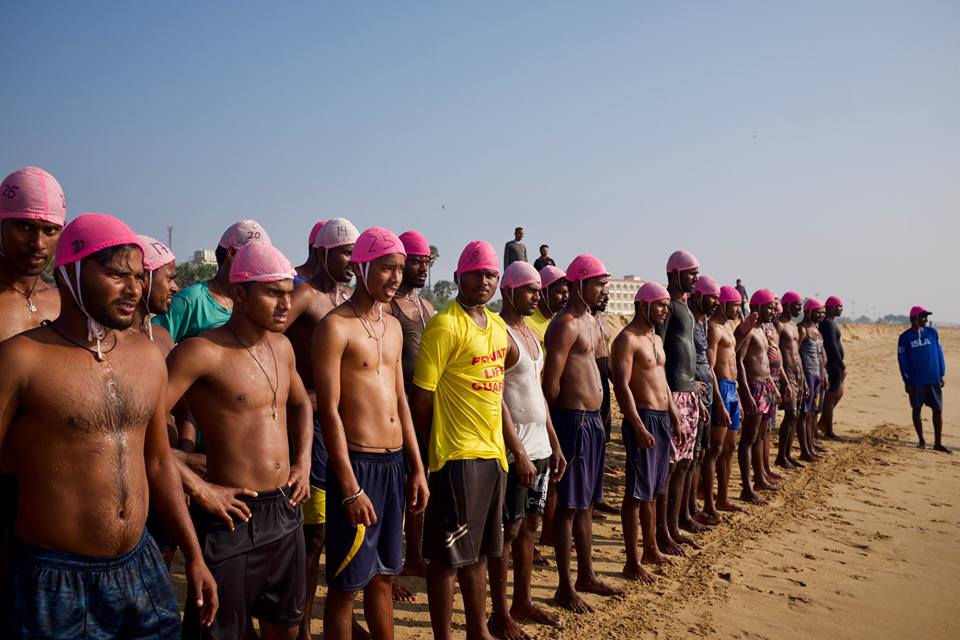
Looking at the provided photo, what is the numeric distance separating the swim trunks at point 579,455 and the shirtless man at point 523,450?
1.00ft

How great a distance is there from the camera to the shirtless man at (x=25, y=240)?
3.21 meters

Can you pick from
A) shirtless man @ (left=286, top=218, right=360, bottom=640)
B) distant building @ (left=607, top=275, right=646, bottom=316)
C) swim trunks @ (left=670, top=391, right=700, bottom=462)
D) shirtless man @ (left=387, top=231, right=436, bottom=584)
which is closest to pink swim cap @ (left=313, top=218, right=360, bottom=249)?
shirtless man @ (left=286, top=218, right=360, bottom=640)

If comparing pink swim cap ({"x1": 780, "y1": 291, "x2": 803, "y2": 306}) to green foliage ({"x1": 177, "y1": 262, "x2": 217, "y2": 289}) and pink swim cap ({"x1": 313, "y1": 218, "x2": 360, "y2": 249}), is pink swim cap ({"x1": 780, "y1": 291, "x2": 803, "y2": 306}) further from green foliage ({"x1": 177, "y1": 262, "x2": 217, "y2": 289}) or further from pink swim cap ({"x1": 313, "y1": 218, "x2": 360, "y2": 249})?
green foliage ({"x1": 177, "y1": 262, "x2": 217, "y2": 289})

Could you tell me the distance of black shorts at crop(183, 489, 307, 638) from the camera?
126 inches

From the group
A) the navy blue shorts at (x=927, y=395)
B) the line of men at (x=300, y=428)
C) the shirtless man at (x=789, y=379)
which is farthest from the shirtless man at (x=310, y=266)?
the navy blue shorts at (x=927, y=395)

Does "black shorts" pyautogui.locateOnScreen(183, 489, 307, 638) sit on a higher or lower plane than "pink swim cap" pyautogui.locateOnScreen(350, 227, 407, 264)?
lower

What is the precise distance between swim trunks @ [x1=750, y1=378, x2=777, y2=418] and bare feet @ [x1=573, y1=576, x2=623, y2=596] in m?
4.08

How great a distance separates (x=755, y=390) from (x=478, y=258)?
568cm

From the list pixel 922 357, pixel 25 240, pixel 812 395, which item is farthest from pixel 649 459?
pixel 922 357

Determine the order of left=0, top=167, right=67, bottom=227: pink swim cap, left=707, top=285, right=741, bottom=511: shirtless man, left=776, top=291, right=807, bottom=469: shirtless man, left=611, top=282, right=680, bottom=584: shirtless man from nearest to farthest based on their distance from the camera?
left=0, top=167, right=67, bottom=227: pink swim cap → left=611, top=282, right=680, bottom=584: shirtless man → left=707, top=285, right=741, bottom=511: shirtless man → left=776, top=291, right=807, bottom=469: shirtless man

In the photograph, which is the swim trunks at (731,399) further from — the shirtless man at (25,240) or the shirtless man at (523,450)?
the shirtless man at (25,240)

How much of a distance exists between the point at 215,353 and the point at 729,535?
600 cm

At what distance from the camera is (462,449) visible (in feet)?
14.4

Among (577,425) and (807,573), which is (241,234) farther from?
(807,573)
